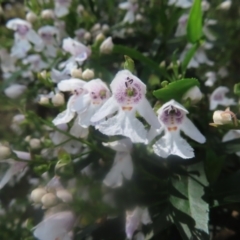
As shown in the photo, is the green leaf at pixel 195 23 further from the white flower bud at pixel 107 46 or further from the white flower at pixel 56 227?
the white flower at pixel 56 227

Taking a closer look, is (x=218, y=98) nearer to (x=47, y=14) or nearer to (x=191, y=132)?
(x=191, y=132)

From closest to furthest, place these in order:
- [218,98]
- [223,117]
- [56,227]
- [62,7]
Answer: [223,117]
[56,227]
[218,98]
[62,7]

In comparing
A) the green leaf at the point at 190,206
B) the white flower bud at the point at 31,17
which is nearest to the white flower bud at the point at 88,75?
the green leaf at the point at 190,206

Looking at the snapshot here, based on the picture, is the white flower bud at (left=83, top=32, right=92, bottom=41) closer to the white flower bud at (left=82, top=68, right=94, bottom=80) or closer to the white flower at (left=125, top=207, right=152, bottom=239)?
the white flower bud at (left=82, top=68, right=94, bottom=80)

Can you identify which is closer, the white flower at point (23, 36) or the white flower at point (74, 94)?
the white flower at point (74, 94)

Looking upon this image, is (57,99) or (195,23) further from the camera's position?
(195,23)

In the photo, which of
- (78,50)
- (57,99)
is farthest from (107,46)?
(57,99)

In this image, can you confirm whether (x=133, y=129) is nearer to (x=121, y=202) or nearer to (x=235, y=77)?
(x=121, y=202)
